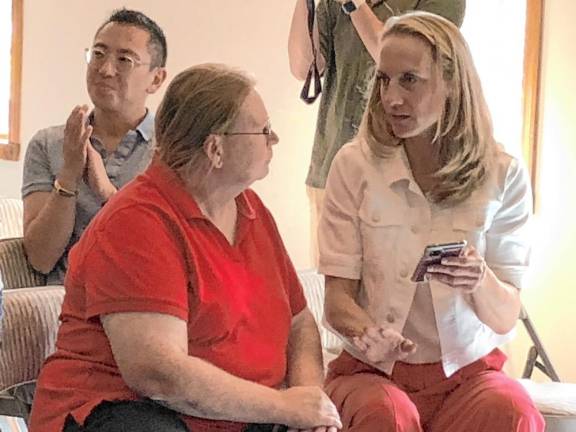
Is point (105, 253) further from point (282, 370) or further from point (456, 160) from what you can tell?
point (456, 160)

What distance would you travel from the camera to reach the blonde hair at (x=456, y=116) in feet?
5.30

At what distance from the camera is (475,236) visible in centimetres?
165

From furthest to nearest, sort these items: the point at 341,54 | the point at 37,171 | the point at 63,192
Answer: the point at 341,54
the point at 37,171
the point at 63,192

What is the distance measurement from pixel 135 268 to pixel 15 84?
3058mm

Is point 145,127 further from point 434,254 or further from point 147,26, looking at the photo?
point 434,254

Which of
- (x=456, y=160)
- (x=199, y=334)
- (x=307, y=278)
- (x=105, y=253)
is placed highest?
(x=456, y=160)

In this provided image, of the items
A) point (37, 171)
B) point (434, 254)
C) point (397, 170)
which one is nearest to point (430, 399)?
point (434, 254)

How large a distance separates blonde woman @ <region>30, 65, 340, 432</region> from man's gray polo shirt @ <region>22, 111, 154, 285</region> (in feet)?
1.83

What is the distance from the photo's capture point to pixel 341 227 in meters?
1.68

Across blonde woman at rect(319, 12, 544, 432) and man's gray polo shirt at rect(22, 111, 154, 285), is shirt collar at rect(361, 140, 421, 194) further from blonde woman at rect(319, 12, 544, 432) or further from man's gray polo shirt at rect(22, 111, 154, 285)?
man's gray polo shirt at rect(22, 111, 154, 285)

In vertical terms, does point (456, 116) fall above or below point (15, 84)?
above

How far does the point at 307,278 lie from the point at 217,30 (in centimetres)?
156

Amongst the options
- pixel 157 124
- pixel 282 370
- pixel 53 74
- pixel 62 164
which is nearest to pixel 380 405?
pixel 282 370

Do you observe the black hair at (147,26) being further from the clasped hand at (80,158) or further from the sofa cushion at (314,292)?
the sofa cushion at (314,292)
